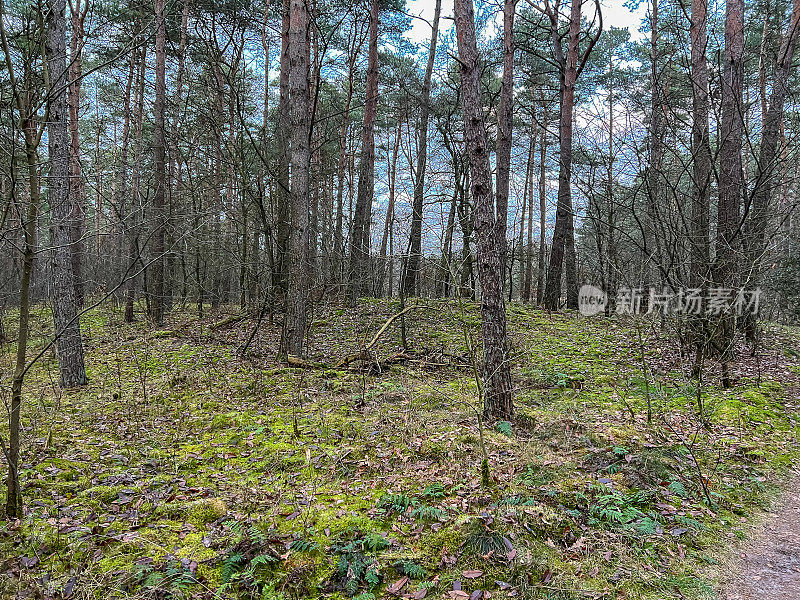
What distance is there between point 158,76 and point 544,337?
36.7 ft

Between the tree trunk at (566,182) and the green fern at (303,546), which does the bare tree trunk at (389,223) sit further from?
the green fern at (303,546)

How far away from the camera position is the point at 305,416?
5566 millimetres

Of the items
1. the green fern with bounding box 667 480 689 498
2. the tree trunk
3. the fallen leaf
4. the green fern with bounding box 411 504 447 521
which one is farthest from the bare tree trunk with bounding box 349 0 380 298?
the fallen leaf

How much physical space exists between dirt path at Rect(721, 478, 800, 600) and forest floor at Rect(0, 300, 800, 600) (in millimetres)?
102

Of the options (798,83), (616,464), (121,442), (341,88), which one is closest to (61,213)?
(121,442)

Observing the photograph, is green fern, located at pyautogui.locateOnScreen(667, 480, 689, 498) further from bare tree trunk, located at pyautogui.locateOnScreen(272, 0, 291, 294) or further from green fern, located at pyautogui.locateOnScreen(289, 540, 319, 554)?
bare tree trunk, located at pyautogui.locateOnScreen(272, 0, 291, 294)

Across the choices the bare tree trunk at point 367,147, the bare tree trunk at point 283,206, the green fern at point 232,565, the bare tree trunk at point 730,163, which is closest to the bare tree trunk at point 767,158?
the bare tree trunk at point 730,163

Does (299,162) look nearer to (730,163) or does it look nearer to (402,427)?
(402,427)

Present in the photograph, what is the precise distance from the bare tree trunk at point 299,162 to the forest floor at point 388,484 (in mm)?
1201

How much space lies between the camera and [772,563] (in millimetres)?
3061

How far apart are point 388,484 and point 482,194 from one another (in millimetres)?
3017

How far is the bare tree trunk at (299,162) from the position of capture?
24.6 feet

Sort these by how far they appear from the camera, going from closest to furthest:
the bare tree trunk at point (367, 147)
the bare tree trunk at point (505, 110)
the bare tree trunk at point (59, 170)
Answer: the bare tree trunk at point (59, 170), the bare tree trunk at point (505, 110), the bare tree trunk at point (367, 147)

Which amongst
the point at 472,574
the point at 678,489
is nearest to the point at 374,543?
the point at 472,574
